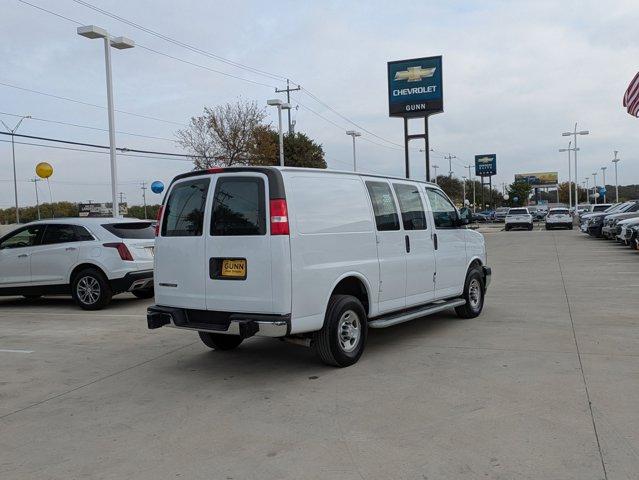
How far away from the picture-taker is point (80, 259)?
10562 millimetres

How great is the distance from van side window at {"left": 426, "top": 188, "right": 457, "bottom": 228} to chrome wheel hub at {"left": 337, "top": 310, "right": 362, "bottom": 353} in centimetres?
230

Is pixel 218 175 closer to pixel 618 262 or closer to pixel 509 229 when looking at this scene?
pixel 618 262

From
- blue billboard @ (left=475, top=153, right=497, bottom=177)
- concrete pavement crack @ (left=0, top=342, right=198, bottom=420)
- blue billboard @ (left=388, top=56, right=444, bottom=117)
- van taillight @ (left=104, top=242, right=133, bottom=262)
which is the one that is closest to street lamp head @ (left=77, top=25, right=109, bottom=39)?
van taillight @ (left=104, top=242, right=133, bottom=262)

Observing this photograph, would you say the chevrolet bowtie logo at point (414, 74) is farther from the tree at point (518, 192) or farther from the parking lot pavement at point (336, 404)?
the tree at point (518, 192)

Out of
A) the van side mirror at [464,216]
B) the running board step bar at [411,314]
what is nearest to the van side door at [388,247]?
the running board step bar at [411,314]

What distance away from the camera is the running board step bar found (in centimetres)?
650

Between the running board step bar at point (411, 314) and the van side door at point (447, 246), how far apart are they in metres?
0.13

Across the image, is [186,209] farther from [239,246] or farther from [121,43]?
[121,43]

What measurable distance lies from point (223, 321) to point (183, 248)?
904mm

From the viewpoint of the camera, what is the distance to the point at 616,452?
3871 millimetres

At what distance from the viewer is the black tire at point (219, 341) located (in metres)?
6.98

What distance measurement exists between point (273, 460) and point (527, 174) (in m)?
166

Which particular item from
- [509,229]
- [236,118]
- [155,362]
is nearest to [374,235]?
[155,362]

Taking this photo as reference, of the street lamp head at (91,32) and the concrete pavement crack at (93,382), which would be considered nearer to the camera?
the concrete pavement crack at (93,382)
